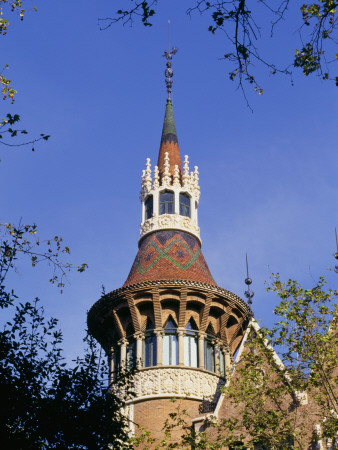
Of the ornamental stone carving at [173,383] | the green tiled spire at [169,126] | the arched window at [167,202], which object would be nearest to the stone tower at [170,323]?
the ornamental stone carving at [173,383]

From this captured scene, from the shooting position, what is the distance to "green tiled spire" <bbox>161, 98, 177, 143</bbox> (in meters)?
29.8

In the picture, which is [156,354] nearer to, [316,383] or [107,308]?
[107,308]

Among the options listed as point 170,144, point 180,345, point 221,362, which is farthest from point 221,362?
point 170,144

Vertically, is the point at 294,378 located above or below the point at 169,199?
below

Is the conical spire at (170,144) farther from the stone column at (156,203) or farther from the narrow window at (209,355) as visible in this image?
the narrow window at (209,355)

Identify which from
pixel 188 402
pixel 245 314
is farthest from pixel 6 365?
pixel 245 314

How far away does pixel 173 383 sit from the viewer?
22.2 m

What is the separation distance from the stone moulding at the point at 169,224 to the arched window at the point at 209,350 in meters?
3.95

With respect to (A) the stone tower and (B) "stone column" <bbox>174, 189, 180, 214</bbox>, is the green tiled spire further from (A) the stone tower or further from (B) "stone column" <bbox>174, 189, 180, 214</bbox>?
(A) the stone tower

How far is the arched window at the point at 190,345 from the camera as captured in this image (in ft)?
75.4

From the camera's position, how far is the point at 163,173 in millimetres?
27594

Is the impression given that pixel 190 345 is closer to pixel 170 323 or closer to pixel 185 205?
pixel 170 323

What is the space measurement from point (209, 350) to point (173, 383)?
2081 mm

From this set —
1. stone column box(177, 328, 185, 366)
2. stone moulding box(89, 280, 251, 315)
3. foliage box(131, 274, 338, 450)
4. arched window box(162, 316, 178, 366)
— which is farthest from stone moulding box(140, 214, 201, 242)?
foliage box(131, 274, 338, 450)
